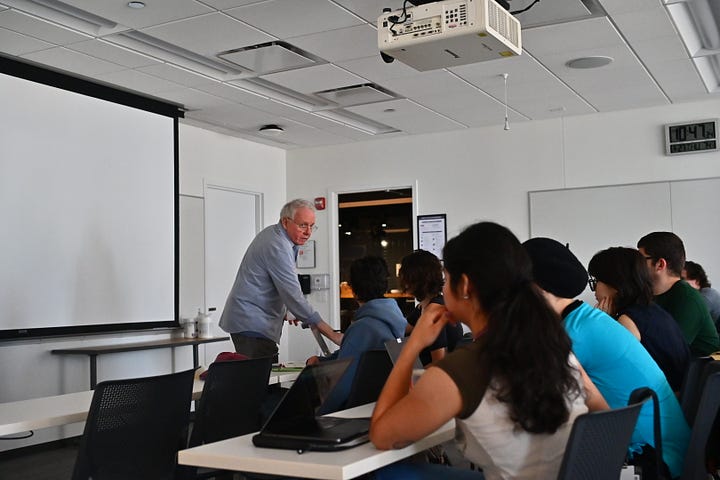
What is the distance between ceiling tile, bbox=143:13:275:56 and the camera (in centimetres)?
457

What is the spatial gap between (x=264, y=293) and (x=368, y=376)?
158 centimetres

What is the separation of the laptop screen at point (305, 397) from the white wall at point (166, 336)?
3.88 m

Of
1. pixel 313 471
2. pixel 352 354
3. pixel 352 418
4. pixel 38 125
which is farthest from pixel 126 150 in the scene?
pixel 313 471

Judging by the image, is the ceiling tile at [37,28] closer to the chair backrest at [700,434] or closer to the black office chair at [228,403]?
the black office chair at [228,403]

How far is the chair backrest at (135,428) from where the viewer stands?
2520mm

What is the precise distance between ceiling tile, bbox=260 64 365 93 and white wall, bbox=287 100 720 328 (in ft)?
7.13

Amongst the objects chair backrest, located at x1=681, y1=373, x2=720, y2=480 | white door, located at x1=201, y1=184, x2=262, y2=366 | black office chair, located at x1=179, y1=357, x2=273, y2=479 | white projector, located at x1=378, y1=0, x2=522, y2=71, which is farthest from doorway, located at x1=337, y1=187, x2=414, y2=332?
chair backrest, located at x1=681, y1=373, x2=720, y2=480

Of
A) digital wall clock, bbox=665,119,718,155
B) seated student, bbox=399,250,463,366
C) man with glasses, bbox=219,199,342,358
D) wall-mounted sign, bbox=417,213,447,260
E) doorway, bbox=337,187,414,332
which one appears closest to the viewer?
seated student, bbox=399,250,463,366

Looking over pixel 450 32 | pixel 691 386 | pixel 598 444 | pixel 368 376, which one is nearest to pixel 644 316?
pixel 691 386

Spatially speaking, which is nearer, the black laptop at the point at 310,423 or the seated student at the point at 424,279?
the black laptop at the point at 310,423

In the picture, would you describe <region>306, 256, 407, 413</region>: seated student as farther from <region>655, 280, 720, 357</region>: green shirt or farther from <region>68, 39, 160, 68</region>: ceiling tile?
<region>68, 39, 160, 68</region>: ceiling tile

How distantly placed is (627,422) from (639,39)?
12.9 feet

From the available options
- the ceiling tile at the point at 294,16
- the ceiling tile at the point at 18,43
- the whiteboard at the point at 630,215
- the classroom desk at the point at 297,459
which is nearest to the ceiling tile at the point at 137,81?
the ceiling tile at the point at 18,43

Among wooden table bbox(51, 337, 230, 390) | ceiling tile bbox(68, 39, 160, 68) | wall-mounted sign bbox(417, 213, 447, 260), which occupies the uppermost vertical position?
ceiling tile bbox(68, 39, 160, 68)
